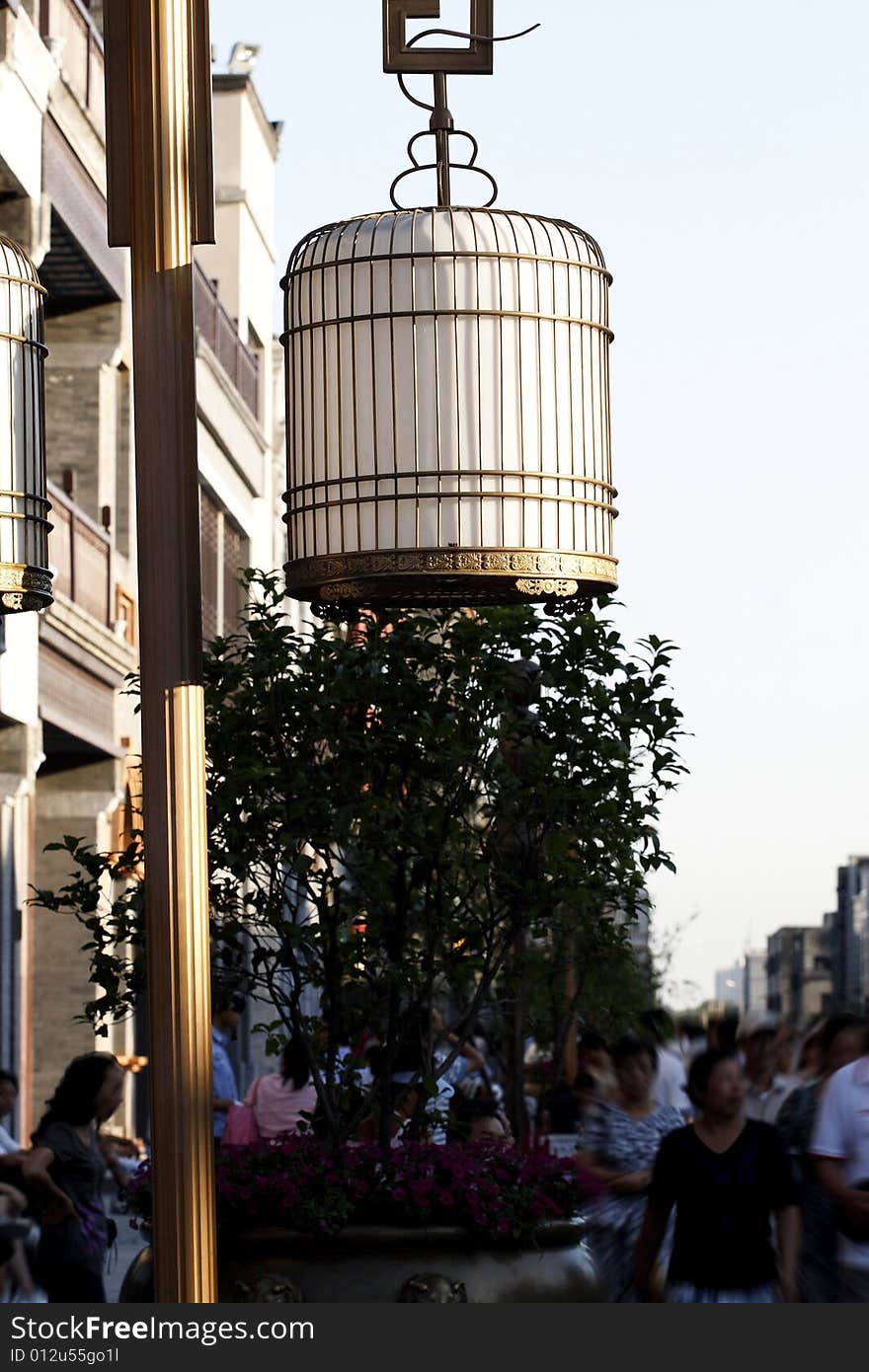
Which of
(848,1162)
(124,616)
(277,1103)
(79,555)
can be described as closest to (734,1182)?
(848,1162)

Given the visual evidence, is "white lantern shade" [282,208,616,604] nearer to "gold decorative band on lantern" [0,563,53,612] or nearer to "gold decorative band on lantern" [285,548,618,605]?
"gold decorative band on lantern" [285,548,618,605]

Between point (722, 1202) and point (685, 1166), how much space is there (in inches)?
6.2

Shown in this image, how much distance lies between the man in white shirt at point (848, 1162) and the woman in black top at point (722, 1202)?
366mm

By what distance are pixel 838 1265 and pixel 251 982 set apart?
2.97m

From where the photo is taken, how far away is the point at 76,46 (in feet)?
66.7

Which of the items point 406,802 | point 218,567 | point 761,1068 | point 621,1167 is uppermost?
point 218,567

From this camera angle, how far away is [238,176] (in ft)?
116

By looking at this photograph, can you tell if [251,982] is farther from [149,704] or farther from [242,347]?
[242,347]

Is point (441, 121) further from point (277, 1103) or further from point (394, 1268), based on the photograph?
point (277, 1103)

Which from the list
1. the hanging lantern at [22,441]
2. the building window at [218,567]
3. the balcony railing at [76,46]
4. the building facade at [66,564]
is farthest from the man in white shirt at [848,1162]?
the building window at [218,567]

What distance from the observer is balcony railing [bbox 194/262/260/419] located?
29.2m

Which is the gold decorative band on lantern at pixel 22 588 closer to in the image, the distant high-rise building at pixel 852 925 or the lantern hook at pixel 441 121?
the lantern hook at pixel 441 121

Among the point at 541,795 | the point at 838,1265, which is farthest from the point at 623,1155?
the point at 541,795

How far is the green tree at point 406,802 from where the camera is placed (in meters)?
8.80
